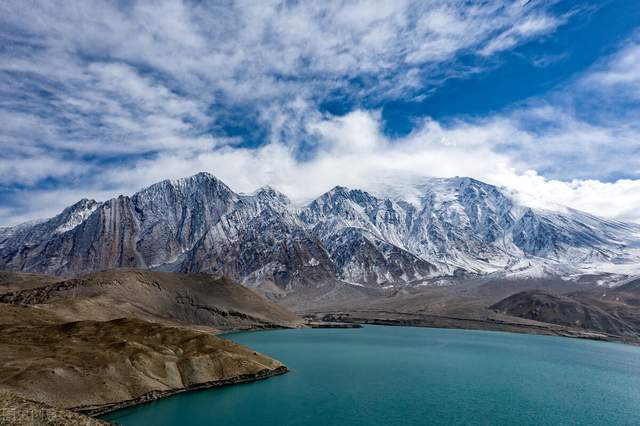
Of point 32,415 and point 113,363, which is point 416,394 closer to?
point 113,363

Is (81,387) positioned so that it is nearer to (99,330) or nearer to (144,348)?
(144,348)

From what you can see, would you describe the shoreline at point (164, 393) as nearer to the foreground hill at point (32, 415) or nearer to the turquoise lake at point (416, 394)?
the turquoise lake at point (416, 394)

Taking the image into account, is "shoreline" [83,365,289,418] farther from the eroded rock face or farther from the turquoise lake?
the turquoise lake

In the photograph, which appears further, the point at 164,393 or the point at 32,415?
the point at 164,393

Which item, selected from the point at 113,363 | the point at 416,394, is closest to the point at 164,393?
the point at 113,363

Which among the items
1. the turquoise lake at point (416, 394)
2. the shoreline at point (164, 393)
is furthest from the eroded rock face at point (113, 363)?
the turquoise lake at point (416, 394)

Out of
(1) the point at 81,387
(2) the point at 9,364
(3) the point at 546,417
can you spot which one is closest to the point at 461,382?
(3) the point at 546,417
